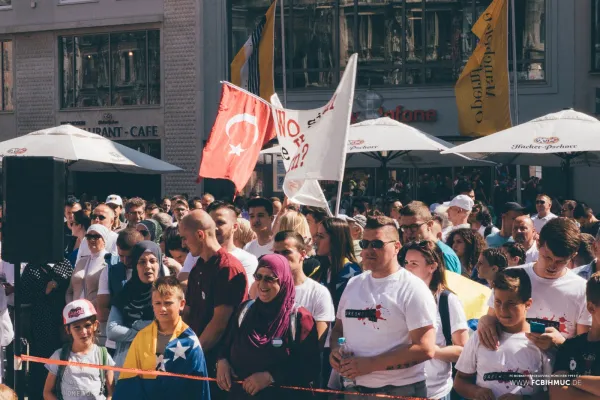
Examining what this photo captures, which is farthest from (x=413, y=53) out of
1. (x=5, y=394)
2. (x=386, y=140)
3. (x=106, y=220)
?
(x=5, y=394)

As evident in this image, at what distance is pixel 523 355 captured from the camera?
561 centimetres

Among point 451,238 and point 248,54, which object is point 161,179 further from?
point 451,238

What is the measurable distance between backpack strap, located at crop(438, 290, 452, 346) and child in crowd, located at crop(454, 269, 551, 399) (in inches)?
24.6

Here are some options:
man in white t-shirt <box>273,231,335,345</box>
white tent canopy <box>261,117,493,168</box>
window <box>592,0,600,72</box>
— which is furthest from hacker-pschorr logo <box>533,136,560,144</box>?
window <box>592,0,600,72</box>

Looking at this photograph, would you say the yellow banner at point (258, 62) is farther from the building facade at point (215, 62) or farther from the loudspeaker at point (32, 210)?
the loudspeaker at point (32, 210)

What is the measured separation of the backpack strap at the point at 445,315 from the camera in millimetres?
6496

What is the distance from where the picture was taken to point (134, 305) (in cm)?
798

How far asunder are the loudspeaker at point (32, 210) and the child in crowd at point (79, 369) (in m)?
0.49

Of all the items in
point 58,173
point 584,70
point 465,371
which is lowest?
point 465,371

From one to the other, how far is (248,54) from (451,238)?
11556mm

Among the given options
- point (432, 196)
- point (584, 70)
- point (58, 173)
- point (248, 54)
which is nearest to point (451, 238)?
point (58, 173)

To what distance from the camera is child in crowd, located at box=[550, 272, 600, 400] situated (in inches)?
207

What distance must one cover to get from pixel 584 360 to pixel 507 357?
1.44 feet

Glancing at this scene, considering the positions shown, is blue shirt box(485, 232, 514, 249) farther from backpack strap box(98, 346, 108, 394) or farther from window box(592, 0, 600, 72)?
window box(592, 0, 600, 72)
